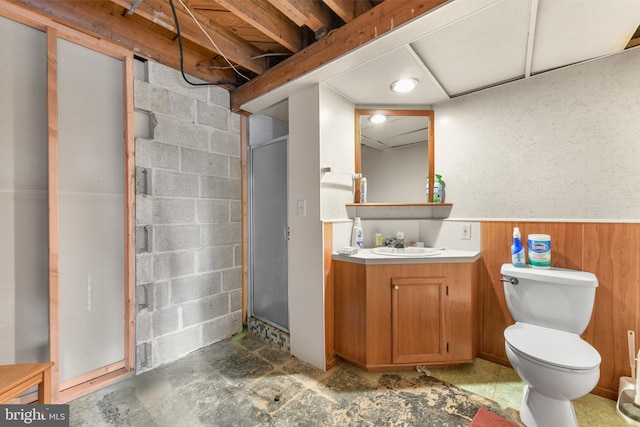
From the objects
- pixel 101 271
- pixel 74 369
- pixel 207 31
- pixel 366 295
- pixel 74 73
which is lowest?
pixel 74 369

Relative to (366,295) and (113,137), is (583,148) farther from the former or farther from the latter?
(113,137)

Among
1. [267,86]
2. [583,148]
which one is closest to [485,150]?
[583,148]

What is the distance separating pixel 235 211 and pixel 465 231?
1.97 meters

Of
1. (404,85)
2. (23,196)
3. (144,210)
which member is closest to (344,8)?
(404,85)

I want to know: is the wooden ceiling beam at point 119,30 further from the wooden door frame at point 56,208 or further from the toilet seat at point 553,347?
the toilet seat at point 553,347

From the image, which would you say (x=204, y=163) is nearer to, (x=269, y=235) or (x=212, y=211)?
(x=212, y=211)

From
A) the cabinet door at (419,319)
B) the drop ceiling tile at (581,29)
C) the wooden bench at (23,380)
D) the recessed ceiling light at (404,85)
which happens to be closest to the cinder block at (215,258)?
the wooden bench at (23,380)

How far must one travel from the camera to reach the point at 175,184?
1995 mm

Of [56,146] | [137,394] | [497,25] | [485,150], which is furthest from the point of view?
[485,150]

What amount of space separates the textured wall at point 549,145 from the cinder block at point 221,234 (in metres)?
1.88

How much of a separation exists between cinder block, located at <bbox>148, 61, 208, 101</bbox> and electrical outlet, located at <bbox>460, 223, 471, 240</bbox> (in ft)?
7.78

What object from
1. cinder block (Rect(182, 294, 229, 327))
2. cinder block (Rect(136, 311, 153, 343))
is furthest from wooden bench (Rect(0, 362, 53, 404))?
cinder block (Rect(182, 294, 229, 327))

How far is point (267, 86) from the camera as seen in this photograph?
Result: 206 centimetres

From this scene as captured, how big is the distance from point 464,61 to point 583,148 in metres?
0.93
